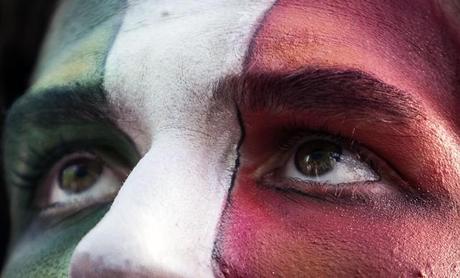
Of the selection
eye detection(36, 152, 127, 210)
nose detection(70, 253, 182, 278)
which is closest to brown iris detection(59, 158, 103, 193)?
eye detection(36, 152, 127, 210)

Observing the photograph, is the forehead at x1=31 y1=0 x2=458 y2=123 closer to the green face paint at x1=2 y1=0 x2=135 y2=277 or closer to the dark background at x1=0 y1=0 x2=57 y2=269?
the green face paint at x1=2 y1=0 x2=135 y2=277

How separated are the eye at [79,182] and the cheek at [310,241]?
0.27 meters

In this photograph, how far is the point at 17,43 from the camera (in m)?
1.65

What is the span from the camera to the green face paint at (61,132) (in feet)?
3.85

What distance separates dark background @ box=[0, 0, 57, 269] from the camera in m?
1.60

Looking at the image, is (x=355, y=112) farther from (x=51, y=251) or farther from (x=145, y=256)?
(x=51, y=251)

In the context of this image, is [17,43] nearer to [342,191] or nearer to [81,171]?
[81,171]

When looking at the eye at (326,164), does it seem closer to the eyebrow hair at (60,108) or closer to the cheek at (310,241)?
the cheek at (310,241)

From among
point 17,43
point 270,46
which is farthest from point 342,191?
point 17,43

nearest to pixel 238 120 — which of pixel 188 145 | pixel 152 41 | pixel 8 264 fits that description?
pixel 188 145

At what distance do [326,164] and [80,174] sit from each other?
1.35 feet

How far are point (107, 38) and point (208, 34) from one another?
187 millimetres

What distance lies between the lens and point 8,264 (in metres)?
1.30

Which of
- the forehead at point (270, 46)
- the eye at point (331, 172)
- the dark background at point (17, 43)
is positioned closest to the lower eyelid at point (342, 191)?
the eye at point (331, 172)
